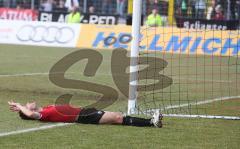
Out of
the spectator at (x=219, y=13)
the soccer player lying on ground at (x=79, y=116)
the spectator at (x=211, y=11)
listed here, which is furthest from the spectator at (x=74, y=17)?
the soccer player lying on ground at (x=79, y=116)

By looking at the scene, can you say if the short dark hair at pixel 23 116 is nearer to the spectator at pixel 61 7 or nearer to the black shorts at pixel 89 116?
the black shorts at pixel 89 116

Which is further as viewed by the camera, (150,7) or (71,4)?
(71,4)

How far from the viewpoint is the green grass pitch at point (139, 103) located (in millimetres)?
7895

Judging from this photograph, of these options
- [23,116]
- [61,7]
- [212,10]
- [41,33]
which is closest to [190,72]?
[23,116]

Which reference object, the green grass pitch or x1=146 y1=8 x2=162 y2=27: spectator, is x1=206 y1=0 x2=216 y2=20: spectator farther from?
the green grass pitch

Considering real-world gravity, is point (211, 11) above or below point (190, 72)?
above

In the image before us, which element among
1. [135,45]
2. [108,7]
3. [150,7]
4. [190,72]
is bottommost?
[190,72]

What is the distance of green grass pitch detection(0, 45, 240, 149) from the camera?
789 cm

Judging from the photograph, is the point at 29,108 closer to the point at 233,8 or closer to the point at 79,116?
the point at 79,116

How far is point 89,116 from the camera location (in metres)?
9.08

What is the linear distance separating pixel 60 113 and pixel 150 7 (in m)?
22.4

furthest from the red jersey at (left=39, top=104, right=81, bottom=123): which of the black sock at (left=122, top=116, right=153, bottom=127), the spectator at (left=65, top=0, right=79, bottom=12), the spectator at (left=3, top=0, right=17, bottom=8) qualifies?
the spectator at (left=3, top=0, right=17, bottom=8)

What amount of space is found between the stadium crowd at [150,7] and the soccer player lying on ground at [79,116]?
13394 millimetres

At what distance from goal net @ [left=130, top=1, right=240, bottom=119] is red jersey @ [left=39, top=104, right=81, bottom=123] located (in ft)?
5.52
